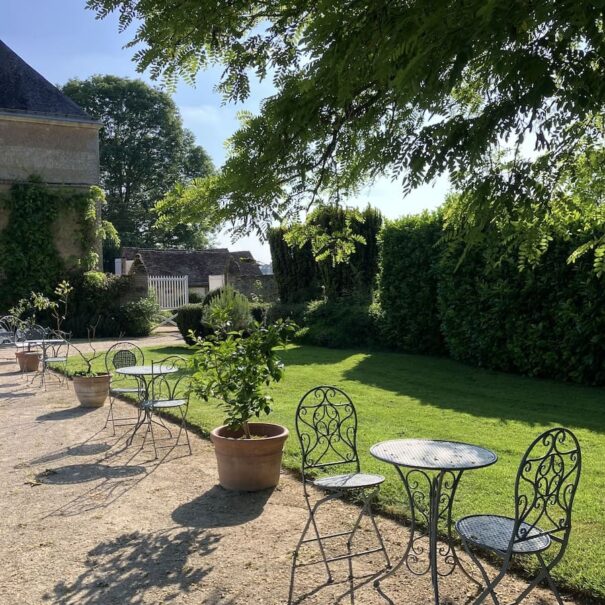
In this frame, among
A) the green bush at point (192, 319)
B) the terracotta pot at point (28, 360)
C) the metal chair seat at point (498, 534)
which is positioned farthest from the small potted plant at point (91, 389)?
the green bush at point (192, 319)

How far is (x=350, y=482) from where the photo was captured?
3.61m

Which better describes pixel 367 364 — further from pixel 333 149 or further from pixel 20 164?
pixel 20 164

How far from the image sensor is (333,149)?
3.18 m

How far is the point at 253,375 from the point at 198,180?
7.07ft

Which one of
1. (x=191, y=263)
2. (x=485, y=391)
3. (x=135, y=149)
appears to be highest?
(x=135, y=149)


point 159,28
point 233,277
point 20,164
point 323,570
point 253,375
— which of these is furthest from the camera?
point 233,277

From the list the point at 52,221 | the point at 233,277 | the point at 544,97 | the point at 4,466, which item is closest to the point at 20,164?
the point at 52,221

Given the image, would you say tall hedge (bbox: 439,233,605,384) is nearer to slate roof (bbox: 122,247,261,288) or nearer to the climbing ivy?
the climbing ivy

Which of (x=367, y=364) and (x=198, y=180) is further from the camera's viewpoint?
(x=367, y=364)

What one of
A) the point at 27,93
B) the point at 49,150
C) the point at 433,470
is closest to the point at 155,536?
the point at 433,470

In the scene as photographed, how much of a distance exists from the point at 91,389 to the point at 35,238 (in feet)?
45.7

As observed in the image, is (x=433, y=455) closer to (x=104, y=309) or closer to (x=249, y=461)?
(x=249, y=461)

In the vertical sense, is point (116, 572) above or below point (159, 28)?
below

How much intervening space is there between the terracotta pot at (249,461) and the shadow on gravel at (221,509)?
8cm
